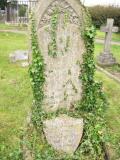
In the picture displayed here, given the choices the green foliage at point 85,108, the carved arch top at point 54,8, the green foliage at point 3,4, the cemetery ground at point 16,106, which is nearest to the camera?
the carved arch top at point 54,8

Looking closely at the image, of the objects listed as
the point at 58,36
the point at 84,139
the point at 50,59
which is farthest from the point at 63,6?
the point at 84,139

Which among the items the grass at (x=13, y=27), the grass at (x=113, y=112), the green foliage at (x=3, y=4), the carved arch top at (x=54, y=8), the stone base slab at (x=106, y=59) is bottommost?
the grass at (x=13, y=27)

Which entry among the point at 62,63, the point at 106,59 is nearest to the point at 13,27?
the point at 106,59

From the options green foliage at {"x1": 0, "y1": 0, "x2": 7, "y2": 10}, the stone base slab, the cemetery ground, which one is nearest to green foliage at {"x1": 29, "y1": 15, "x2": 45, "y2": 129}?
the cemetery ground

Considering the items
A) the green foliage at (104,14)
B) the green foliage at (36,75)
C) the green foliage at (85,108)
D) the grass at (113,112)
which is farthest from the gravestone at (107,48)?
the green foliage at (104,14)

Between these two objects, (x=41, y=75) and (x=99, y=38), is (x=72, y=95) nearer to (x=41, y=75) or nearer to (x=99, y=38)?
(x=41, y=75)

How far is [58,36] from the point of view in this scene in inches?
219

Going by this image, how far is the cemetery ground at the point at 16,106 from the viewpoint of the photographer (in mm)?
6074

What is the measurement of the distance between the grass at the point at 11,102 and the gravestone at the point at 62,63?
838 millimetres

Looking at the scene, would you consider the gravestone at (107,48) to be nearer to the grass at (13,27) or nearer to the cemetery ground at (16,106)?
the cemetery ground at (16,106)

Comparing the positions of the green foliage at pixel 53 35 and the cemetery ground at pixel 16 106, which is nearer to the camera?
the green foliage at pixel 53 35

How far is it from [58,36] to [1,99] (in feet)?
10.4

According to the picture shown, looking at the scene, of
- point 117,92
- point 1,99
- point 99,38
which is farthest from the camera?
point 99,38

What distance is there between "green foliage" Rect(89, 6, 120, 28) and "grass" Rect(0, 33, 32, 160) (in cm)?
1216
